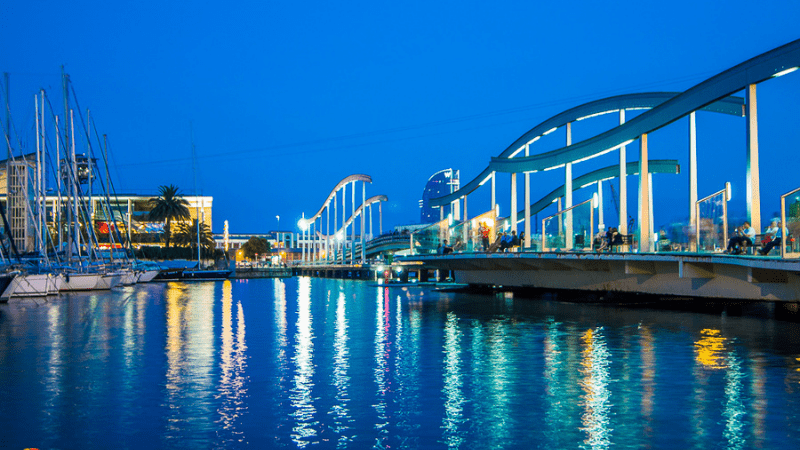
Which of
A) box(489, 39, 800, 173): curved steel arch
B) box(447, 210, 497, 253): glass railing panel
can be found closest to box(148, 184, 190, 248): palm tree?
box(447, 210, 497, 253): glass railing panel

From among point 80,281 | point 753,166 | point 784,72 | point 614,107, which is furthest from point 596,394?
point 80,281

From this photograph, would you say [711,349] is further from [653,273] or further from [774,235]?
[653,273]

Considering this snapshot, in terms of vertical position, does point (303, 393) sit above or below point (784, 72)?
below

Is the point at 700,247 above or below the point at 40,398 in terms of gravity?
above

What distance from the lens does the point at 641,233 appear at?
32281mm

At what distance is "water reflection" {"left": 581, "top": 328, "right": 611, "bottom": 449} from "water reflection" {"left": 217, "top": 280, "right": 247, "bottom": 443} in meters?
4.58

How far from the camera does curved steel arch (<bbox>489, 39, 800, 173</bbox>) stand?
23562 millimetres

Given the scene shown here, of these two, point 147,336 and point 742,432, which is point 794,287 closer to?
point 742,432

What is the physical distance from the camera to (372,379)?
15.6m

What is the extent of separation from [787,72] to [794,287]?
19.9 ft

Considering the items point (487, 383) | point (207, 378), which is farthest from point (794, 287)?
point (207, 378)

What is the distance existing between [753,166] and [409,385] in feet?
47.2

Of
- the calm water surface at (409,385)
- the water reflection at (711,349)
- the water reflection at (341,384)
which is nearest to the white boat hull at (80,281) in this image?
the calm water surface at (409,385)

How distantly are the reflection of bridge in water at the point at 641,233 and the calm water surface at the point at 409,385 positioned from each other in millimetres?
1915
